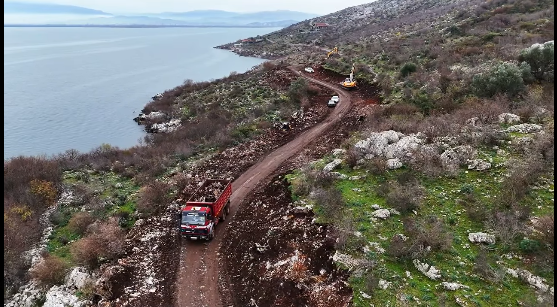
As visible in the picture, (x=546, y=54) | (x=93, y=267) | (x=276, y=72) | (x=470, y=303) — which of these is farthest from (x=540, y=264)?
(x=276, y=72)

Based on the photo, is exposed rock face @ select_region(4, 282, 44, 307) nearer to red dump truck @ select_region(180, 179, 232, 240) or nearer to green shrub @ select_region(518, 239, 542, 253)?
red dump truck @ select_region(180, 179, 232, 240)

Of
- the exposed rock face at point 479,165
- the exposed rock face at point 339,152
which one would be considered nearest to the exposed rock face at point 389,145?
the exposed rock face at point 339,152

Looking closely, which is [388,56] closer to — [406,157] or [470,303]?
[406,157]

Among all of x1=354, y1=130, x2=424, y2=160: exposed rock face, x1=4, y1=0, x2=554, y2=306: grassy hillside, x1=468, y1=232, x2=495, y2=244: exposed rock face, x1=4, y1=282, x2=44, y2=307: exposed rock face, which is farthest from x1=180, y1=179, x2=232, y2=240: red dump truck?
x1=468, y1=232, x2=495, y2=244: exposed rock face

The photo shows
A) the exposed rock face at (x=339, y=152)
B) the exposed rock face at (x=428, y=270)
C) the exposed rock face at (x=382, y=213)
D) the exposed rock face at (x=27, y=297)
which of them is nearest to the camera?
the exposed rock face at (x=428, y=270)

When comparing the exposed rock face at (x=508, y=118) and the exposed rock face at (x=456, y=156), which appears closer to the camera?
the exposed rock face at (x=456, y=156)

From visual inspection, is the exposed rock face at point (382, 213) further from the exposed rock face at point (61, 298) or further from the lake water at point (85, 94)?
the lake water at point (85, 94)

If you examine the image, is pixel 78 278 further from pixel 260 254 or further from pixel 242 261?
pixel 260 254
